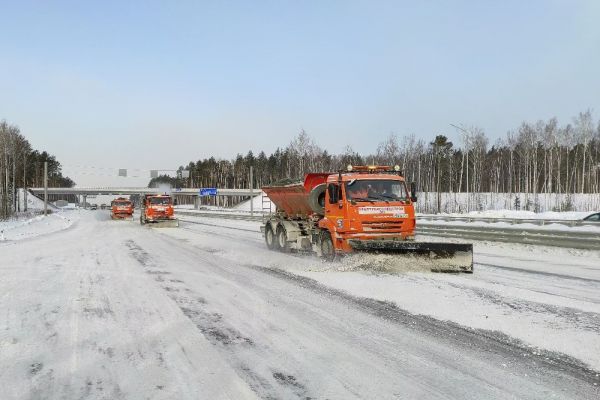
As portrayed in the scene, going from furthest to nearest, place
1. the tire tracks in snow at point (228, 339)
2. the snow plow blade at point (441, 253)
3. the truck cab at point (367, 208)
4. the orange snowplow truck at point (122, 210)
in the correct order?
the orange snowplow truck at point (122, 210), the truck cab at point (367, 208), the snow plow blade at point (441, 253), the tire tracks in snow at point (228, 339)

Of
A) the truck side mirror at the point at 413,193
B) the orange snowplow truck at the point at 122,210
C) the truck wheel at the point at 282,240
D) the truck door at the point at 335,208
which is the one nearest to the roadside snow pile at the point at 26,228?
the orange snowplow truck at the point at 122,210

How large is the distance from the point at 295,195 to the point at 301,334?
10.5 meters

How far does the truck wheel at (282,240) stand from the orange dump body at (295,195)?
2.33 ft

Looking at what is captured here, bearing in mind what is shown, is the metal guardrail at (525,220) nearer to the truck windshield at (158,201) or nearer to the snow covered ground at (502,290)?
the snow covered ground at (502,290)

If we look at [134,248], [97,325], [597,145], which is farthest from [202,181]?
[97,325]

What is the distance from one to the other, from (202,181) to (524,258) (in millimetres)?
139673

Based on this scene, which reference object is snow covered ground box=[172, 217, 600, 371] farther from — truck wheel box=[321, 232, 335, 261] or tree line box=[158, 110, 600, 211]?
tree line box=[158, 110, 600, 211]

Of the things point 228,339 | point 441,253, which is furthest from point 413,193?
point 228,339

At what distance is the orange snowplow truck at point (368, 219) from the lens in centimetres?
1113

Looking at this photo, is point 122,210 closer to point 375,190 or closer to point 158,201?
point 158,201

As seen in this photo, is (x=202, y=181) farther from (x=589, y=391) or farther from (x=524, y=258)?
(x=589, y=391)

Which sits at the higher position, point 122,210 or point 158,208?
point 158,208

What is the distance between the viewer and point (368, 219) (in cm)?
1238

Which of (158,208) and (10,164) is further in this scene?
(10,164)
